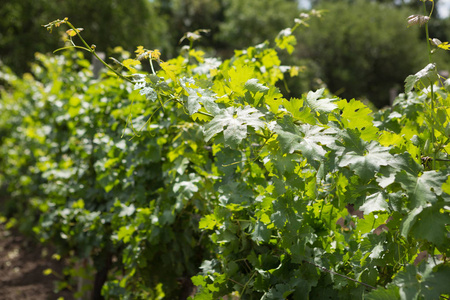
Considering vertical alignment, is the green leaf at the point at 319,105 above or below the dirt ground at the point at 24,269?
above

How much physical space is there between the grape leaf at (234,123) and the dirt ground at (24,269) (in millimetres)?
3949

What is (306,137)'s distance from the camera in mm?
1194

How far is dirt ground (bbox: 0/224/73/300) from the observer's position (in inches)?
184

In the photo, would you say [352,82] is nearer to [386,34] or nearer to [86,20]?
[386,34]

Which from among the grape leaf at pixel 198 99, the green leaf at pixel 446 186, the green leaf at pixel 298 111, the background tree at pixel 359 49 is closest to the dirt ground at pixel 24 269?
the grape leaf at pixel 198 99

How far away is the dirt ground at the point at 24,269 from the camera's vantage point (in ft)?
15.3

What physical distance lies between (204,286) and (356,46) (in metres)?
22.9

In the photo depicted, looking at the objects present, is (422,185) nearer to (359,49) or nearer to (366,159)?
(366,159)

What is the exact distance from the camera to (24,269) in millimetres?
5363

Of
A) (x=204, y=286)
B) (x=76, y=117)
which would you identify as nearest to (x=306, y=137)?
(x=204, y=286)

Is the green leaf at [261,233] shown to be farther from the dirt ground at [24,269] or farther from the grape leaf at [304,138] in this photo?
the dirt ground at [24,269]

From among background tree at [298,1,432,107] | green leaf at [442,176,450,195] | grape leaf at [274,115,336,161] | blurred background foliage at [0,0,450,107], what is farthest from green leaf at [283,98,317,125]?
background tree at [298,1,432,107]

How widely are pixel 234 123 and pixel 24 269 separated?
16.3ft

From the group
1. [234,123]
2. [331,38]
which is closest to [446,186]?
[234,123]
